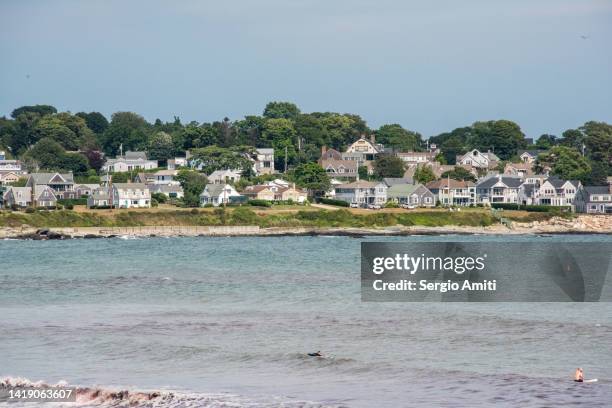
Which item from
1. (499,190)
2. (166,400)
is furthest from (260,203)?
(166,400)

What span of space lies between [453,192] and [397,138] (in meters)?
57.9

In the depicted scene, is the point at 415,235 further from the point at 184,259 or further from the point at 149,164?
the point at 149,164

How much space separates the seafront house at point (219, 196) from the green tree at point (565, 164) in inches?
1527

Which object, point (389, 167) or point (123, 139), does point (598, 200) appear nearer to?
point (389, 167)

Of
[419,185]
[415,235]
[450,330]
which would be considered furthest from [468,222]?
[450,330]

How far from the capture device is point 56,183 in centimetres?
10169

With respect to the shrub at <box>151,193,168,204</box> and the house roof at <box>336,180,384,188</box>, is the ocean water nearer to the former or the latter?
the shrub at <box>151,193,168,204</box>

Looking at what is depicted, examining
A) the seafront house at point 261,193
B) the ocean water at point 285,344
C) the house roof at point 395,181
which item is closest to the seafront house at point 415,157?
the house roof at point 395,181

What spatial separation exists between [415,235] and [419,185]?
25779 mm

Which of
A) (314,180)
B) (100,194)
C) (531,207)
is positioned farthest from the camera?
(314,180)

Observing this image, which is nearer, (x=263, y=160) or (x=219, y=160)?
(x=219, y=160)

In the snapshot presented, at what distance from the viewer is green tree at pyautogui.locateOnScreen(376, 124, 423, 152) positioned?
6604 inches

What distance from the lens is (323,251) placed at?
6438cm

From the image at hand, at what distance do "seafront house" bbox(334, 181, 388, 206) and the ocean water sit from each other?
64458 millimetres
